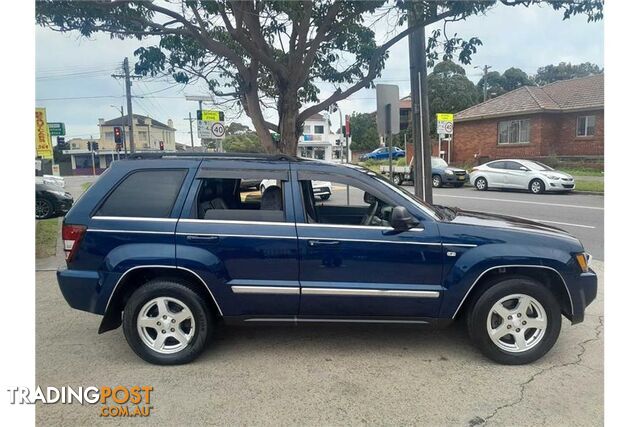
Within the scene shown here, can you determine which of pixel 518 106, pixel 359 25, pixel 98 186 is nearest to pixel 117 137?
pixel 359 25

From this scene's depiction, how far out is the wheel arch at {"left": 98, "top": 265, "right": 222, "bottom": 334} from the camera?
336cm

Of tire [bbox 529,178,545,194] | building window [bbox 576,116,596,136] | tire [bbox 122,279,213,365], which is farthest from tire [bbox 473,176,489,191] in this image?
tire [bbox 122,279,213,365]

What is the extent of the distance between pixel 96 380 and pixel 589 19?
26.1 feet

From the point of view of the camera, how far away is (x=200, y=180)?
3.54m

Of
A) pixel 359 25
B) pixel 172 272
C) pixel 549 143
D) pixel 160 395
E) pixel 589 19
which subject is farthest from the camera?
pixel 549 143

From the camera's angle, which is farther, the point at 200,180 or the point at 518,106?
the point at 518,106

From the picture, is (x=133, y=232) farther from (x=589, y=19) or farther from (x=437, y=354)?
(x=589, y=19)

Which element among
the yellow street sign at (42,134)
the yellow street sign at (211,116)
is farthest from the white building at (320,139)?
the yellow street sign at (42,134)

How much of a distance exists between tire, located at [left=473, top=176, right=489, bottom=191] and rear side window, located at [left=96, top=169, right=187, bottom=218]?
16850mm

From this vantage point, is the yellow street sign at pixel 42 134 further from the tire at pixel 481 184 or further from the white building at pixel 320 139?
the white building at pixel 320 139

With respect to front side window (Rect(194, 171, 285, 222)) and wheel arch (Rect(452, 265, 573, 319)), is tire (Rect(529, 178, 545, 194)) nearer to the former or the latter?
wheel arch (Rect(452, 265, 573, 319))

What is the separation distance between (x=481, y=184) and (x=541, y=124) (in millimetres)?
8735

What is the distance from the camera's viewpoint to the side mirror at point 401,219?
10.8ft

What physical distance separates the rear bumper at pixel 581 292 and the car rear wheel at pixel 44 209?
43.2 feet
